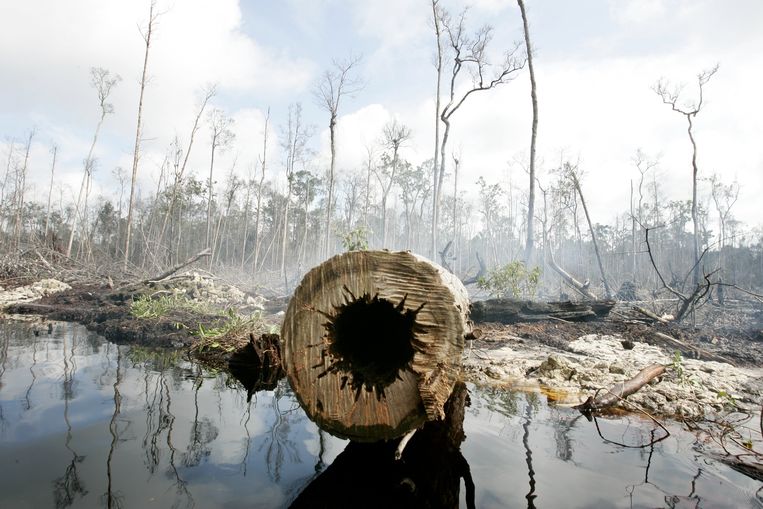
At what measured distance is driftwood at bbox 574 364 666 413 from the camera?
3332 mm

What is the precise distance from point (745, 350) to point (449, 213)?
148 feet

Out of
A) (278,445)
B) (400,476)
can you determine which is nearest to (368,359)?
(400,476)

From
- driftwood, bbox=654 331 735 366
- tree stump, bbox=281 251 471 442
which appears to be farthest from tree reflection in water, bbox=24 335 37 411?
driftwood, bbox=654 331 735 366

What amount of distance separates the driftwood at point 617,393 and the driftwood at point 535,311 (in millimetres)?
4955

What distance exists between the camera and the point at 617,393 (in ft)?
11.5

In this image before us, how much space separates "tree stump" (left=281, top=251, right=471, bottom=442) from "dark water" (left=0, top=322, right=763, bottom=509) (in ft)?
1.51

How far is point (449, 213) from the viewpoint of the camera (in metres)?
51.5

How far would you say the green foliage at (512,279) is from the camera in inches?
440

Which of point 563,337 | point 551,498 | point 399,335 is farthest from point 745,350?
point 399,335

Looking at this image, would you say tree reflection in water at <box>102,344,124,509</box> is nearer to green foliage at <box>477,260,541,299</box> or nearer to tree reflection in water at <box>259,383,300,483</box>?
tree reflection in water at <box>259,383,300,483</box>

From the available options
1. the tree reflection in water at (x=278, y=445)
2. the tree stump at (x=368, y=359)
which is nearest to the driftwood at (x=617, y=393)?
the tree stump at (x=368, y=359)

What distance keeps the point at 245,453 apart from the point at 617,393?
10.8ft

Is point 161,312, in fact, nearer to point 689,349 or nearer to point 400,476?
point 400,476

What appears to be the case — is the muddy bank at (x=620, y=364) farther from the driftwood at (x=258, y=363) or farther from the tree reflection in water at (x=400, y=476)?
the driftwood at (x=258, y=363)
